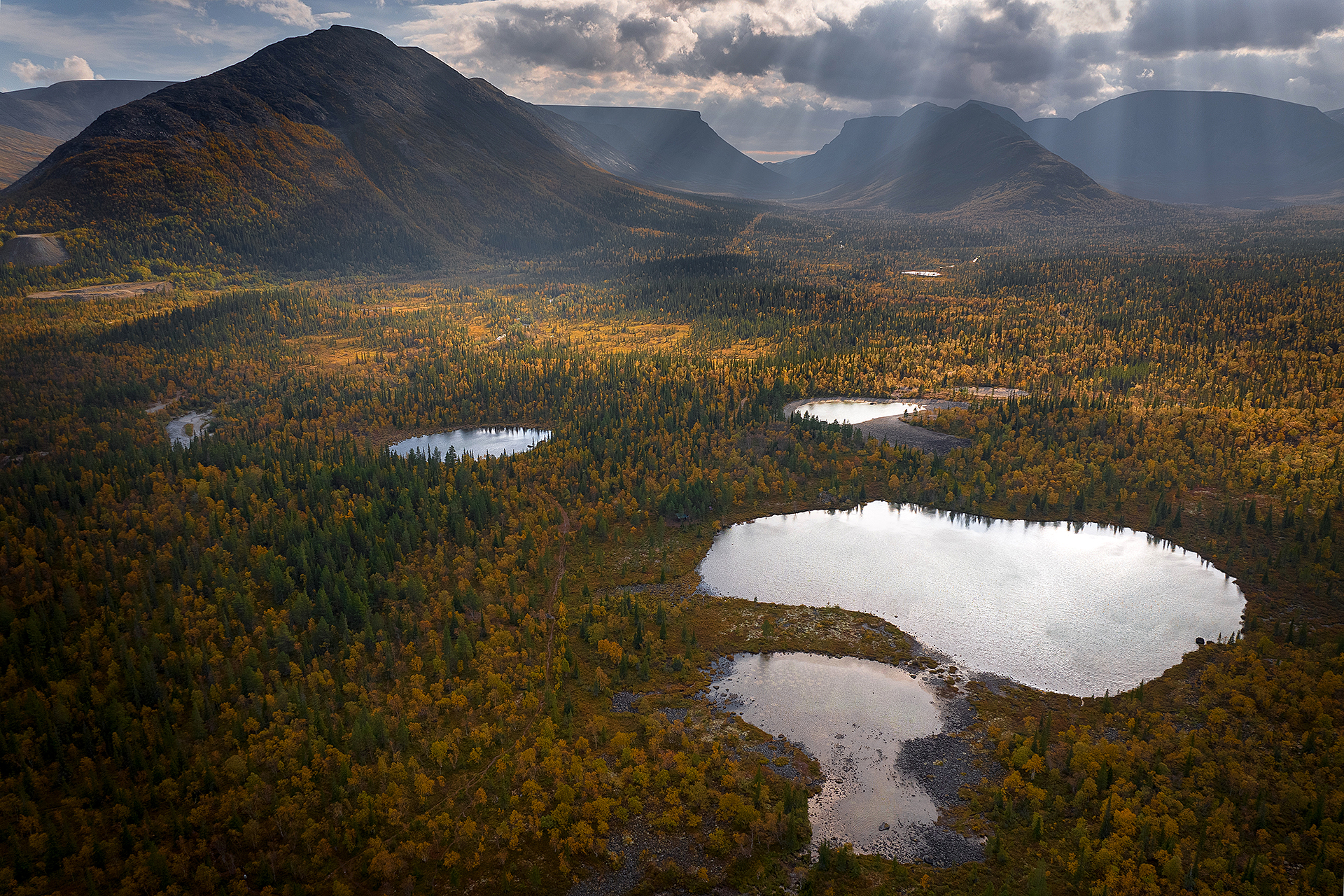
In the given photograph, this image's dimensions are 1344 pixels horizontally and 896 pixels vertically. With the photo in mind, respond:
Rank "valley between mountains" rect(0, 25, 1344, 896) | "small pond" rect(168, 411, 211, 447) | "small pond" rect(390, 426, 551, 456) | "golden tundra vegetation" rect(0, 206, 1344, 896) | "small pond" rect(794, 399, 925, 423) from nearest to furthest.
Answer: "golden tundra vegetation" rect(0, 206, 1344, 896)
"valley between mountains" rect(0, 25, 1344, 896)
"small pond" rect(390, 426, 551, 456)
"small pond" rect(168, 411, 211, 447)
"small pond" rect(794, 399, 925, 423)

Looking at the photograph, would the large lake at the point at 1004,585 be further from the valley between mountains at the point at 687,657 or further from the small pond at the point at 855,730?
the small pond at the point at 855,730

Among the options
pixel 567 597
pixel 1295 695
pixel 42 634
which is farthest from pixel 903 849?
pixel 42 634

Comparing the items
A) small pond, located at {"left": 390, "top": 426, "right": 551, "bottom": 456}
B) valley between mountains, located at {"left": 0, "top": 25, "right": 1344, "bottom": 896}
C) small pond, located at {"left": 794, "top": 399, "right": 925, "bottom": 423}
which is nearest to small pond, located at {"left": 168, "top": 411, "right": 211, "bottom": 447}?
valley between mountains, located at {"left": 0, "top": 25, "right": 1344, "bottom": 896}

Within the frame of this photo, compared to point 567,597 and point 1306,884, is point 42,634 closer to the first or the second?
point 567,597

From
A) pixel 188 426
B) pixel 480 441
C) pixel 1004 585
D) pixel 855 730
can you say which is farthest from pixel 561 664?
pixel 188 426

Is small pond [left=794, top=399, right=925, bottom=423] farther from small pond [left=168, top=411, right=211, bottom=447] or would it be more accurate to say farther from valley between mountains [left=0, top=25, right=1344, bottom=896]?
small pond [left=168, top=411, right=211, bottom=447]

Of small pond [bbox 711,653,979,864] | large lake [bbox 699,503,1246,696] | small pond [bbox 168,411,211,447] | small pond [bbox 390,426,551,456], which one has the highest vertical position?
small pond [bbox 168,411,211,447]
